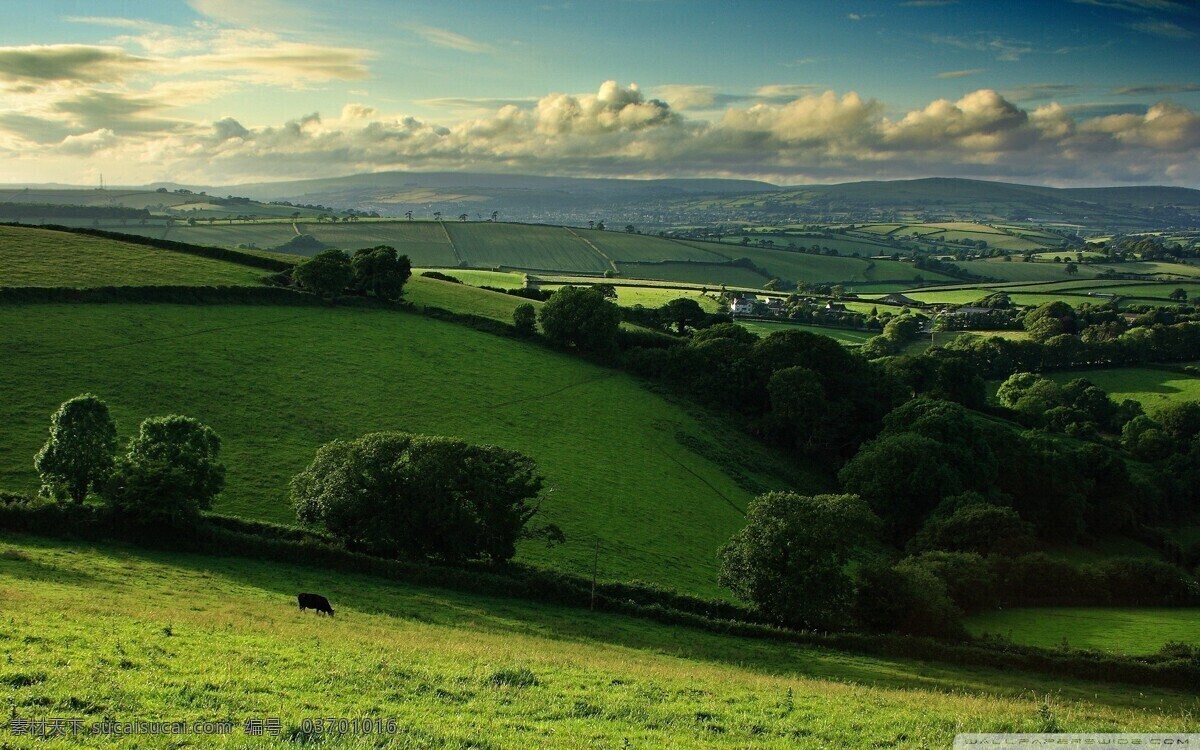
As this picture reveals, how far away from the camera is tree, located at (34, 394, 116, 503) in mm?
38188

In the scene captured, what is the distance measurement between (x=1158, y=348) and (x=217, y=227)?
605 feet

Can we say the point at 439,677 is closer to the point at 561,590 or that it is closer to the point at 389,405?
the point at 561,590

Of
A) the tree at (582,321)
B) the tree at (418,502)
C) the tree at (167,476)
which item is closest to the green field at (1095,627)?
the tree at (418,502)

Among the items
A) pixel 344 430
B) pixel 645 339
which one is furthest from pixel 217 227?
pixel 344 430

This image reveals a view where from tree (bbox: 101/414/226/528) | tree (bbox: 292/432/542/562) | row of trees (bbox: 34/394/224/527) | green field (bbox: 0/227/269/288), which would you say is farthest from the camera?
green field (bbox: 0/227/269/288)

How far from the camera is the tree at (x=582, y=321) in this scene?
86.1m

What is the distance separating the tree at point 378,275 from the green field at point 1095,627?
6568cm

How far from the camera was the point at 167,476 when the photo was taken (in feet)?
124

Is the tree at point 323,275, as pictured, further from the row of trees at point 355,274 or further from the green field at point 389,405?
the green field at point 389,405

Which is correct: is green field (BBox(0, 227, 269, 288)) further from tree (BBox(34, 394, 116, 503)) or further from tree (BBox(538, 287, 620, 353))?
tree (BBox(34, 394, 116, 503))

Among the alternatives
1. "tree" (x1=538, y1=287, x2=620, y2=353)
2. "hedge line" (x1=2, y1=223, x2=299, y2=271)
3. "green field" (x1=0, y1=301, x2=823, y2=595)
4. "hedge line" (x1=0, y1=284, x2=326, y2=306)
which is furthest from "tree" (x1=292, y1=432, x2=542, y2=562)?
"hedge line" (x1=2, y1=223, x2=299, y2=271)

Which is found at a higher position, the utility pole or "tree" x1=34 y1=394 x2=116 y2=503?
"tree" x1=34 y1=394 x2=116 y2=503

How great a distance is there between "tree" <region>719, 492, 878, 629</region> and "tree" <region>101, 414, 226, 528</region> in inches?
1066

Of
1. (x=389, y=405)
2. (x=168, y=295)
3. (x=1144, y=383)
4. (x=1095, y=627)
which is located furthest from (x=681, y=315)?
(x=1095, y=627)
